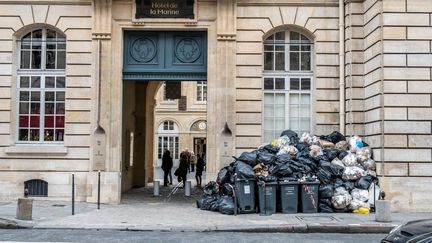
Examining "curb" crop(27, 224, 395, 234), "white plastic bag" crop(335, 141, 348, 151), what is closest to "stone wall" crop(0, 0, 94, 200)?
"curb" crop(27, 224, 395, 234)

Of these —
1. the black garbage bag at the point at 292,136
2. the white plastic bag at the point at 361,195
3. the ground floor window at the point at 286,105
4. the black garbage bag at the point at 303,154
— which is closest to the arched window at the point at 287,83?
the ground floor window at the point at 286,105

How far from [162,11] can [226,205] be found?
22.4 ft

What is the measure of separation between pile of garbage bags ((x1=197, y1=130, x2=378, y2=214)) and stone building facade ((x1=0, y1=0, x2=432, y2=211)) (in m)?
1.17

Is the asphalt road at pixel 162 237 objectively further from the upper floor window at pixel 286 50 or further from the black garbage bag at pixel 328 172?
the upper floor window at pixel 286 50

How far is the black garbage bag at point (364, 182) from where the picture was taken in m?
14.5

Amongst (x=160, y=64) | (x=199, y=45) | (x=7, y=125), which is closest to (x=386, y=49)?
(x=199, y=45)

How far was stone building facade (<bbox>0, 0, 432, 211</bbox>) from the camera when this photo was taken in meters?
16.6

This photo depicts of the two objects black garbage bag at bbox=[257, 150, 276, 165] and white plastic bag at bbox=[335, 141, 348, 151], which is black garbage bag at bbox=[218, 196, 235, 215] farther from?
white plastic bag at bbox=[335, 141, 348, 151]

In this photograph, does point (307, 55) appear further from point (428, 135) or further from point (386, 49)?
point (428, 135)

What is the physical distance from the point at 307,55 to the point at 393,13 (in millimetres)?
3507

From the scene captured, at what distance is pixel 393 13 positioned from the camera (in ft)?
48.3

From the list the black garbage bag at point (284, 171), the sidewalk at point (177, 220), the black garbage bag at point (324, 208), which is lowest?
the sidewalk at point (177, 220)

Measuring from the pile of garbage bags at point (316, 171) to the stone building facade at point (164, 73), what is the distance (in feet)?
3.83

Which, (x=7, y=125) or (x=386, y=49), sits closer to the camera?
(x=386, y=49)
